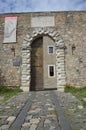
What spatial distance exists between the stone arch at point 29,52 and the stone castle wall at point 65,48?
0.18m

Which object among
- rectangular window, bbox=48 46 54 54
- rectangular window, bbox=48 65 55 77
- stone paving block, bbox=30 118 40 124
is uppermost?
rectangular window, bbox=48 46 54 54

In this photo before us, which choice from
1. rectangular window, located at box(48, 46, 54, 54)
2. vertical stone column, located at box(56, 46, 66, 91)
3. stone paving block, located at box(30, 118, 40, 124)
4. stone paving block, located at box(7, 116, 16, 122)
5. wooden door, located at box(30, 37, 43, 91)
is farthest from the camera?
rectangular window, located at box(48, 46, 54, 54)

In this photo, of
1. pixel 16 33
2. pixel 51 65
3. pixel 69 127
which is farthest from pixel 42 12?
pixel 51 65

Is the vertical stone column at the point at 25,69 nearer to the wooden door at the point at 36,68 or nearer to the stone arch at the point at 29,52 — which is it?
the stone arch at the point at 29,52

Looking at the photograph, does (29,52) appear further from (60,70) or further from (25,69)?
(60,70)

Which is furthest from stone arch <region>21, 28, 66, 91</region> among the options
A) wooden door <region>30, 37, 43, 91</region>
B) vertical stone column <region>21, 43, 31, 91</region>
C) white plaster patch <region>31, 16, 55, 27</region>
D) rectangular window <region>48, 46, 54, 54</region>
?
rectangular window <region>48, 46, 54, 54</region>

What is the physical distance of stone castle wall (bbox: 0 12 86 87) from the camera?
12.6m

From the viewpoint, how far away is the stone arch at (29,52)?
12547 millimetres

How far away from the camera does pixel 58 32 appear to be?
12953mm

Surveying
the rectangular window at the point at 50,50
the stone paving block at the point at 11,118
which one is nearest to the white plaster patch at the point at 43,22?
the stone paving block at the point at 11,118

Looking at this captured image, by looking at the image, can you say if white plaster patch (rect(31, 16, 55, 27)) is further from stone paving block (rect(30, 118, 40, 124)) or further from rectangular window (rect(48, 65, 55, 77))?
rectangular window (rect(48, 65, 55, 77))

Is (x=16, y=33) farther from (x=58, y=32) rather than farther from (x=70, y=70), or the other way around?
(x=70, y=70)

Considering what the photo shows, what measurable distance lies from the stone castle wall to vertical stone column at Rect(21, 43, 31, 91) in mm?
187

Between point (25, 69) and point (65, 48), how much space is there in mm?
2583
